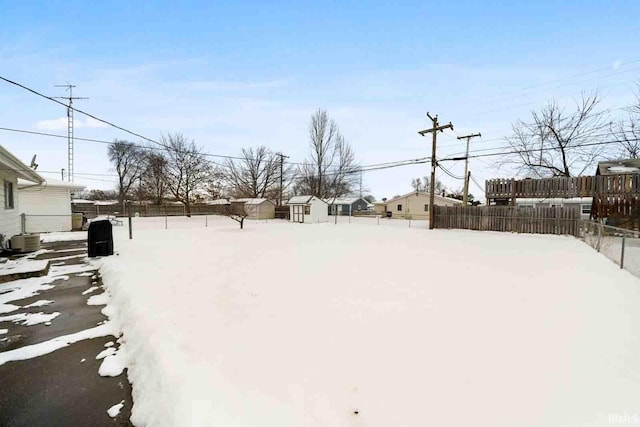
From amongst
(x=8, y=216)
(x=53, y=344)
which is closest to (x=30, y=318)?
(x=53, y=344)

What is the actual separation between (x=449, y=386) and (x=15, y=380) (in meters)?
4.01

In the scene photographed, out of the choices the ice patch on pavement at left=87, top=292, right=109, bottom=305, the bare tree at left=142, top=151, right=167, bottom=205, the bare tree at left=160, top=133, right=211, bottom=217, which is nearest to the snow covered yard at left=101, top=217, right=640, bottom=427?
the ice patch on pavement at left=87, top=292, right=109, bottom=305

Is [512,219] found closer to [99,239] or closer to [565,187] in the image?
[565,187]

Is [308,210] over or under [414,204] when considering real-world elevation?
under

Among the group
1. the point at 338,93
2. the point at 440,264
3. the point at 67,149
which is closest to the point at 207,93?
the point at 338,93

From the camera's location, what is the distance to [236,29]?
11.6 m

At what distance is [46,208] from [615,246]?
2658cm

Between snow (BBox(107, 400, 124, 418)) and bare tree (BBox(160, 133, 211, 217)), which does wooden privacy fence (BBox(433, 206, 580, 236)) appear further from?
bare tree (BBox(160, 133, 211, 217))

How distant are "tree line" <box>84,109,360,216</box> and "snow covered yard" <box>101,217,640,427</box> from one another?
30.3 metres

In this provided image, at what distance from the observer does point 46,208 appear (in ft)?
51.9

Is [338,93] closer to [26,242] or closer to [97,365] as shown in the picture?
[26,242]

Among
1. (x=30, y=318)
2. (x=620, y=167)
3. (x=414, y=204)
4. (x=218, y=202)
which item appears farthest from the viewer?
(x=414, y=204)

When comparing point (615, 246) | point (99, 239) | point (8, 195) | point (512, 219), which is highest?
point (8, 195)

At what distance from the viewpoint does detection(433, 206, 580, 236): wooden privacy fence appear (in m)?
14.9
